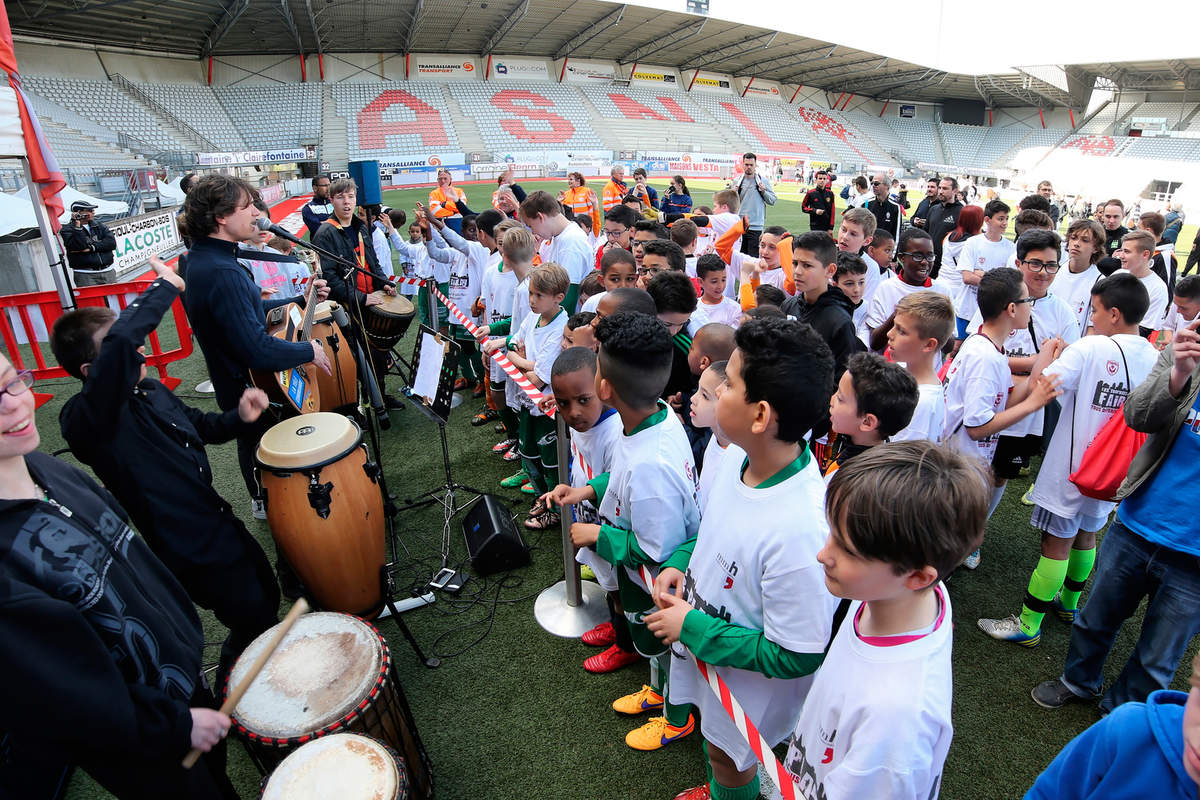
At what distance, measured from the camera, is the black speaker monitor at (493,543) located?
157 inches

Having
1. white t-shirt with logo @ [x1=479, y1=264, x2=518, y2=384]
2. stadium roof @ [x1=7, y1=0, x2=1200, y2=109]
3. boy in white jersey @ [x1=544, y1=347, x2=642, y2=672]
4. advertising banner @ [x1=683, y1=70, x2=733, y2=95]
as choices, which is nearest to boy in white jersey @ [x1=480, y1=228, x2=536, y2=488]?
white t-shirt with logo @ [x1=479, y1=264, x2=518, y2=384]

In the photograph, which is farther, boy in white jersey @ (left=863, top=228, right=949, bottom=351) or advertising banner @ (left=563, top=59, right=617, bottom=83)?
advertising banner @ (left=563, top=59, right=617, bottom=83)

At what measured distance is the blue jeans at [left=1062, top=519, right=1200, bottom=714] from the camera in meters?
2.43

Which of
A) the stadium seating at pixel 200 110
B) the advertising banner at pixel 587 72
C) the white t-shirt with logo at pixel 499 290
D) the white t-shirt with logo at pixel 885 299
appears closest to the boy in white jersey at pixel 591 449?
the white t-shirt with logo at pixel 499 290

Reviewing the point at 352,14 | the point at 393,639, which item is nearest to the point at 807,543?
the point at 393,639

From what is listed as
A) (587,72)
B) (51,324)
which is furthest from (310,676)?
(587,72)

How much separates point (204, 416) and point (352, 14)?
110 feet

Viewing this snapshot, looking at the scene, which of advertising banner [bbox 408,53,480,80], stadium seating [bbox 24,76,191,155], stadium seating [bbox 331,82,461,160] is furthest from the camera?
advertising banner [bbox 408,53,480,80]

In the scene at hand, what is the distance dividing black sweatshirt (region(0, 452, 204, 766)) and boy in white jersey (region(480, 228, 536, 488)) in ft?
Answer: 8.29

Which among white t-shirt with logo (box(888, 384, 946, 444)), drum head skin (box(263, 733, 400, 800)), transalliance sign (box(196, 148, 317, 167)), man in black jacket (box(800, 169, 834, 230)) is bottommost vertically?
drum head skin (box(263, 733, 400, 800))

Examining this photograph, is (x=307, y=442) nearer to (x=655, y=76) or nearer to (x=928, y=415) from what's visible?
(x=928, y=415)

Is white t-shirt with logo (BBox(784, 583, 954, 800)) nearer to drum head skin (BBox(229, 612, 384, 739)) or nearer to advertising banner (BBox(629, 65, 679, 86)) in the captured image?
drum head skin (BBox(229, 612, 384, 739))

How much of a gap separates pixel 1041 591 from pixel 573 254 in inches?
174

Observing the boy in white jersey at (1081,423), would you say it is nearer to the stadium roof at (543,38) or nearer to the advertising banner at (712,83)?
the stadium roof at (543,38)
